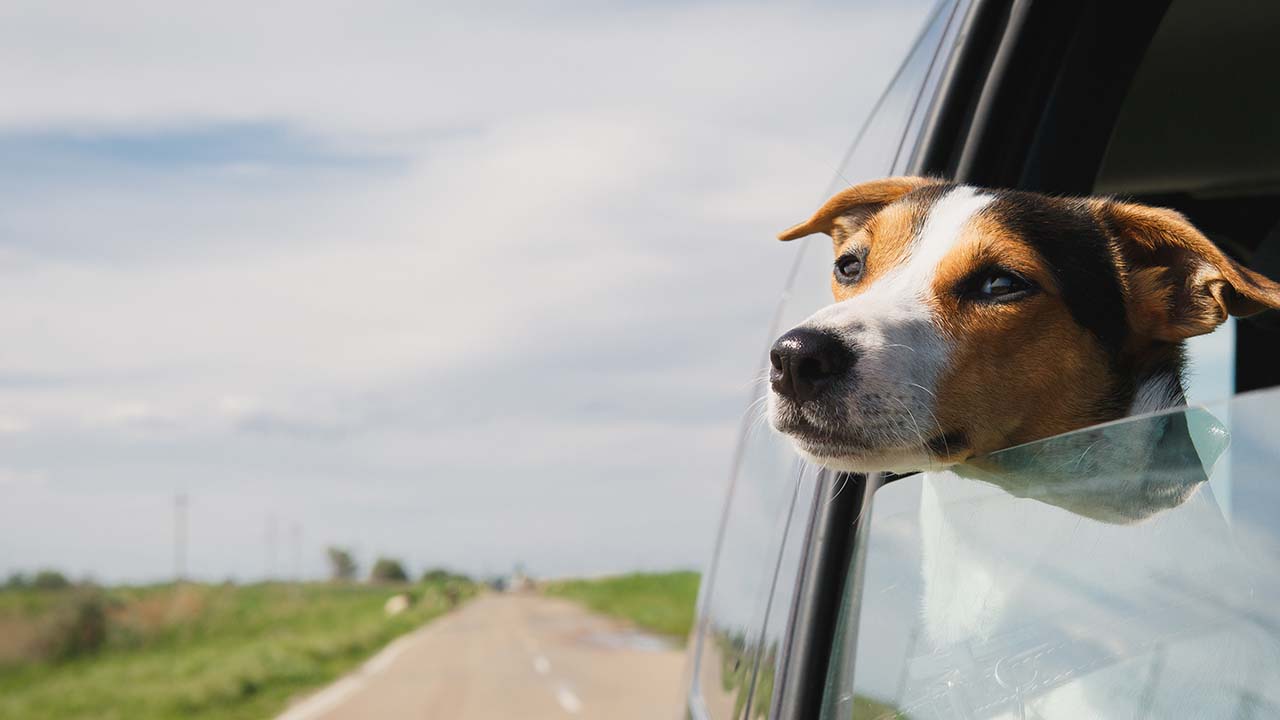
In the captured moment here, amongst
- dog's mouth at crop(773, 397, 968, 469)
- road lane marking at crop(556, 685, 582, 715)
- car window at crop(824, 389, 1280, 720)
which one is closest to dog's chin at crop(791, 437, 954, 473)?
dog's mouth at crop(773, 397, 968, 469)

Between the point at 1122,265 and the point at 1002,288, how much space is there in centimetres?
26

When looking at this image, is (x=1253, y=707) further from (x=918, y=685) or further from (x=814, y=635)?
(x=814, y=635)

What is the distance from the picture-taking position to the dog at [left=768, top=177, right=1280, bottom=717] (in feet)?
5.48

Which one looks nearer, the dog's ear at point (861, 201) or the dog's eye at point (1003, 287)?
the dog's eye at point (1003, 287)

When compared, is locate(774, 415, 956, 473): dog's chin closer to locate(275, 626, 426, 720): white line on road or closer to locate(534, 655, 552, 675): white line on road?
locate(275, 626, 426, 720): white line on road

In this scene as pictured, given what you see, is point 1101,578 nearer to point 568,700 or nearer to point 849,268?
point 849,268

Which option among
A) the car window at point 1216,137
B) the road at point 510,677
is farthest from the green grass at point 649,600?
the car window at point 1216,137

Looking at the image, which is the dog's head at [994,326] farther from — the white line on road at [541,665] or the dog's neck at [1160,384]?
the white line on road at [541,665]

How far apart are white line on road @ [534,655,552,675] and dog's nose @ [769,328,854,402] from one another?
31.2m

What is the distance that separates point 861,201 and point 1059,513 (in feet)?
3.88

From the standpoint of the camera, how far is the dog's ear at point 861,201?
7.35ft

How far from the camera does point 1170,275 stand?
2008 mm

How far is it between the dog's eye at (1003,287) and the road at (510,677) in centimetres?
1264

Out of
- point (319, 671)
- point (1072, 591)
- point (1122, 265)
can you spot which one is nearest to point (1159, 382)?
point (1122, 265)
